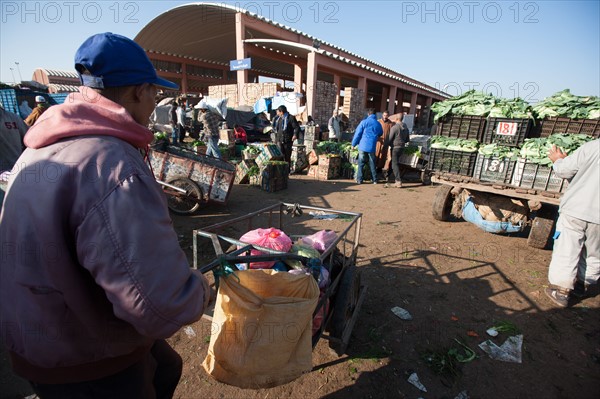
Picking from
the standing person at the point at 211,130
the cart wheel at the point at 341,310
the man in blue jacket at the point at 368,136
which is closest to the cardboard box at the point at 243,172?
the standing person at the point at 211,130

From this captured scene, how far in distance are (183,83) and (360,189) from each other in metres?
24.0

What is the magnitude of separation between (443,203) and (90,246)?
6.26 m

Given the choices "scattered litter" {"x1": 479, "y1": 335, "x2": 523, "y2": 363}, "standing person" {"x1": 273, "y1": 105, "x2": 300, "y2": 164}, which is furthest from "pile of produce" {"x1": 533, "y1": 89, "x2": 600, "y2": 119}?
"standing person" {"x1": 273, "y1": 105, "x2": 300, "y2": 164}

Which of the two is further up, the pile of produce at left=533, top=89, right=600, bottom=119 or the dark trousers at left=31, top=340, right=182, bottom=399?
the pile of produce at left=533, top=89, right=600, bottom=119

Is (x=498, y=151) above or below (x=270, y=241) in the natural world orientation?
above

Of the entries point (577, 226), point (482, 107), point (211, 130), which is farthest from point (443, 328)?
point (211, 130)

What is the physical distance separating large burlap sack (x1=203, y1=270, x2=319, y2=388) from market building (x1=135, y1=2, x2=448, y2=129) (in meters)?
13.6

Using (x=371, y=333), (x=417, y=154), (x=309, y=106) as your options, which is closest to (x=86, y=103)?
(x=371, y=333)

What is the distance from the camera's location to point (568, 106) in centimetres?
457

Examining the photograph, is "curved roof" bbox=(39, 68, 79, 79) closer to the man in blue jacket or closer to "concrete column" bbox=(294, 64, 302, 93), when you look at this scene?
"concrete column" bbox=(294, 64, 302, 93)

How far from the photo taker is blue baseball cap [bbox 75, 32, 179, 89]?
1.14 meters

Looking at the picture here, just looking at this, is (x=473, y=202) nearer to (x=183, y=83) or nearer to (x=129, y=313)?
(x=129, y=313)

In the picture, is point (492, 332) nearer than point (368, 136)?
Yes

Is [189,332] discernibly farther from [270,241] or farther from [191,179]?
[191,179]
